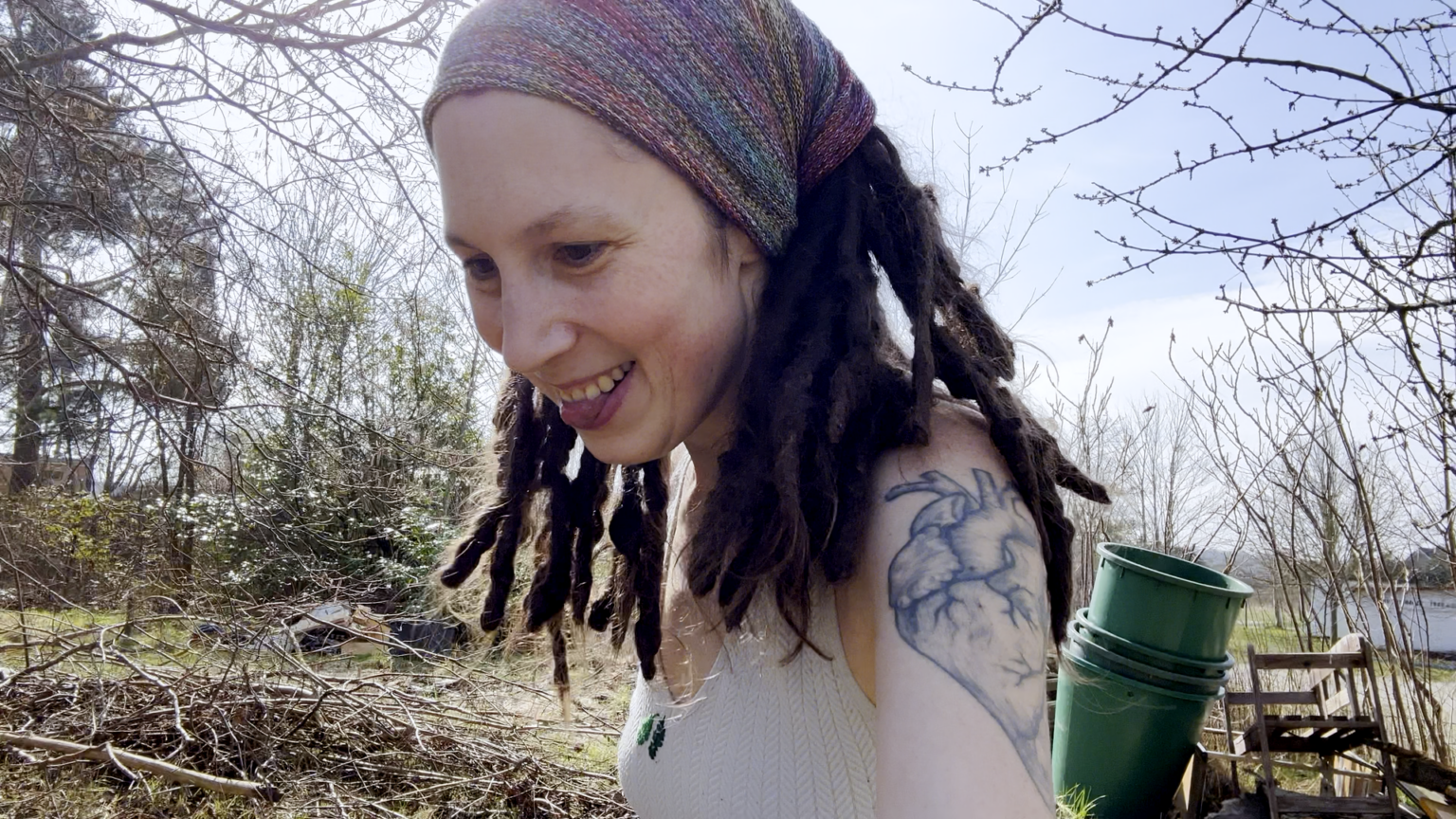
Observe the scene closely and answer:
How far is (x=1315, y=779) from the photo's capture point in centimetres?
547

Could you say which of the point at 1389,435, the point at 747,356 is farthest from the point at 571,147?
the point at 1389,435

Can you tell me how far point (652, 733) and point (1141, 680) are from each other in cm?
367

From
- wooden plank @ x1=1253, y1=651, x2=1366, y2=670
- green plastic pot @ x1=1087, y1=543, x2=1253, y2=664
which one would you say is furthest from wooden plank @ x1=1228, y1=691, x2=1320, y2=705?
green plastic pot @ x1=1087, y1=543, x2=1253, y2=664

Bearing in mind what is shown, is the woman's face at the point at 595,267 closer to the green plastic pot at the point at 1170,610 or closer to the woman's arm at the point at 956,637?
the woman's arm at the point at 956,637

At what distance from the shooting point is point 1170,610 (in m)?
4.12

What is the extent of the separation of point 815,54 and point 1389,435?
9.83 ft

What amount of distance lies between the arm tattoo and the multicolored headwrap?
44cm

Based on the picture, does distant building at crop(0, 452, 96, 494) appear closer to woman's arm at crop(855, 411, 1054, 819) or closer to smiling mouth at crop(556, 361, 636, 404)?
smiling mouth at crop(556, 361, 636, 404)

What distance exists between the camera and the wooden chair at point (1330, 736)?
4004 mm

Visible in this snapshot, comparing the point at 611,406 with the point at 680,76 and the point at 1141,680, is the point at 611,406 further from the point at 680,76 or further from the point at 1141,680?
the point at 1141,680

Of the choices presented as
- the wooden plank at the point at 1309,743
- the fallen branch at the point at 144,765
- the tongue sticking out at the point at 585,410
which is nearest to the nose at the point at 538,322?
the tongue sticking out at the point at 585,410

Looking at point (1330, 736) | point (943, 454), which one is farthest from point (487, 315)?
point (1330, 736)

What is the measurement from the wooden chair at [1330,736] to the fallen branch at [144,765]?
4.35 metres

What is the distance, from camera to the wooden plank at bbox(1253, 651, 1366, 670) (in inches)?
170
